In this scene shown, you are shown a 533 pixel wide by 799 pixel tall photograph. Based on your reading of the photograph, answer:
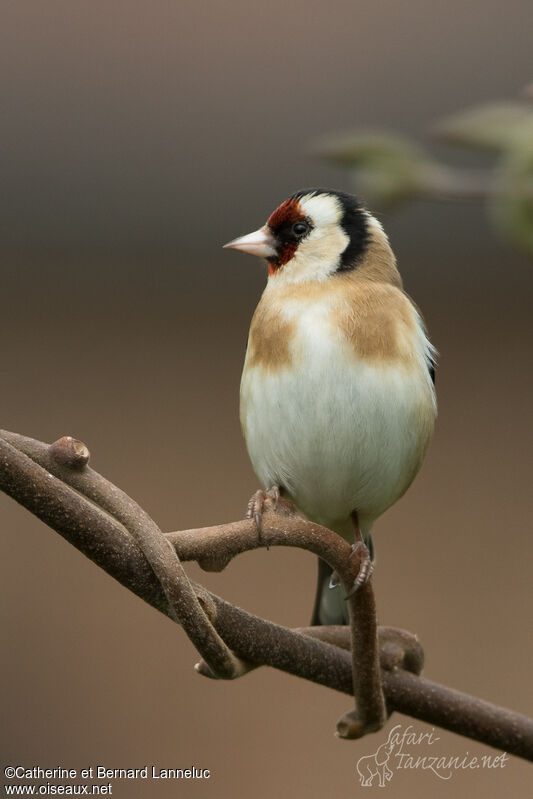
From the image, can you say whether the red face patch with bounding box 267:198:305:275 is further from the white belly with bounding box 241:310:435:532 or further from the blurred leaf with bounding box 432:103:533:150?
the blurred leaf with bounding box 432:103:533:150

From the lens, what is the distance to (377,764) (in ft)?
6.68

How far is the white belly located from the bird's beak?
282 millimetres

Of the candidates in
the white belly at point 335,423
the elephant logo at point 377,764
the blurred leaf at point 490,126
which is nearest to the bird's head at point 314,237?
the white belly at point 335,423

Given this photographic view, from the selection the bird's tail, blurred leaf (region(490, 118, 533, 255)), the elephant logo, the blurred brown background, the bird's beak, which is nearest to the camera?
blurred leaf (region(490, 118, 533, 255))

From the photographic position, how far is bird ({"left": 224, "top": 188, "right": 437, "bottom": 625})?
2.21 meters

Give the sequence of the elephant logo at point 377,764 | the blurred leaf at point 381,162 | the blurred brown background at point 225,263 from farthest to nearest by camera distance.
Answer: the blurred brown background at point 225,263 → the elephant logo at point 377,764 → the blurred leaf at point 381,162

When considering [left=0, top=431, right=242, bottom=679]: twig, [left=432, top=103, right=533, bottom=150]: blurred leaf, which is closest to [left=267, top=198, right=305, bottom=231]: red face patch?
[left=432, top=103, right=533, bottom=150]: blurred leaf

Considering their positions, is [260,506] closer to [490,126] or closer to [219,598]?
[219,598]

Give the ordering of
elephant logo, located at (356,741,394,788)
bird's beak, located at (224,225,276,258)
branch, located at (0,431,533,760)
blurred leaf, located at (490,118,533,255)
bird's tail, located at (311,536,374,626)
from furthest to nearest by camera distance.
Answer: bird's beak, located at (224,225,276,258), bird's tail, located at (311,536,374,626), elephant logo, located at (356,741,394,788), blurred leaf, located at (490,118,533,255), branch, located at (0,431,533,760)

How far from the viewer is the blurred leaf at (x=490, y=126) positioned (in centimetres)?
122

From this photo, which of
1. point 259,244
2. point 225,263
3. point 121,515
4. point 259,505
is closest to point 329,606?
point 259,505

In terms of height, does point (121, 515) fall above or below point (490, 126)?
below

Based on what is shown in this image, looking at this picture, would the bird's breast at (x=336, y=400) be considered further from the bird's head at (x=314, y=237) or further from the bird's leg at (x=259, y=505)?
the bird's head at (x=314, y=237)

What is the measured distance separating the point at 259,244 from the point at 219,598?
1.37m
